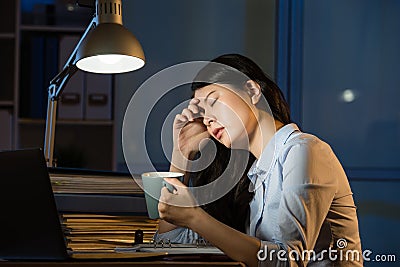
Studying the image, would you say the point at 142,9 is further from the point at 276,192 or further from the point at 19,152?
the point at 19,152

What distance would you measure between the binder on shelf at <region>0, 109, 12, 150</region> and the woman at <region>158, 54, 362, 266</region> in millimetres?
1532

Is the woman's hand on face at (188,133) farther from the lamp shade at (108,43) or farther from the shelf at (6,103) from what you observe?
the shelf at (6,103)

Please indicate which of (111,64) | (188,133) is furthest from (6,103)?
(111,64)

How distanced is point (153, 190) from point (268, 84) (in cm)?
61

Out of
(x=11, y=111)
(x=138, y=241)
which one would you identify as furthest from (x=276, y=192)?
(x=11, y=111)

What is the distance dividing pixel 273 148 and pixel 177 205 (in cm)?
53

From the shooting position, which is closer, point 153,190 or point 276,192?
point 153,190

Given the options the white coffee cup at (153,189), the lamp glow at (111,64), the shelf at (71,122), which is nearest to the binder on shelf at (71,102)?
the shelf at (71,122)

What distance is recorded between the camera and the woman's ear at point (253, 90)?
5.01 ft

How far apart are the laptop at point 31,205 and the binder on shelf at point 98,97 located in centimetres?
215

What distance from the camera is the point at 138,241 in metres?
1.08

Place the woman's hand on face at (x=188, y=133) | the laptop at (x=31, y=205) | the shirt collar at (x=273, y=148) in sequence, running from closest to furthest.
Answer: the laptop at (x=31, y=205) < the shirt collar at (x=273, y=148) < the woman's hand on face at (x=188, y=133)

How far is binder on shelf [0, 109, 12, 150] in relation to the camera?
2994mm

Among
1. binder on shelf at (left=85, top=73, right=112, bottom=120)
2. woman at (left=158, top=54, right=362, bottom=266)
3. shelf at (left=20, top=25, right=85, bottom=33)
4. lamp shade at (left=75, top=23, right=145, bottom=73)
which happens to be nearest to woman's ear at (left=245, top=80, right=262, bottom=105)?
woman at (left=158, top=54, right=362, bottom=266)
